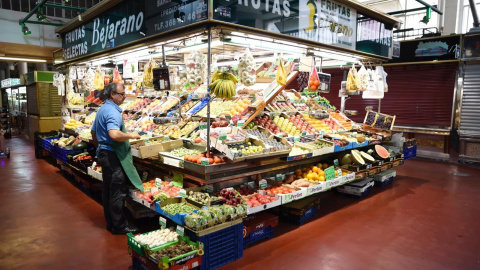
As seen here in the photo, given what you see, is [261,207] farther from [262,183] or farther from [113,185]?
[113,185]

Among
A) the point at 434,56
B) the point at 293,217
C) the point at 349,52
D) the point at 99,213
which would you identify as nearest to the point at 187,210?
the point at 293,217

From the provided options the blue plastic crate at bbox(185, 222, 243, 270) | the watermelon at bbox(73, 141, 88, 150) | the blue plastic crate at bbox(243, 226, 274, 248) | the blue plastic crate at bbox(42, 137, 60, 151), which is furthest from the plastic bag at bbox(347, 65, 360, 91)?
the blue plastic crate at bbox(42, 137, 60, 151)

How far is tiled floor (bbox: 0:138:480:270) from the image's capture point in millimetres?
3885

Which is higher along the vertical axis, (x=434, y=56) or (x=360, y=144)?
(x=434, y=56)

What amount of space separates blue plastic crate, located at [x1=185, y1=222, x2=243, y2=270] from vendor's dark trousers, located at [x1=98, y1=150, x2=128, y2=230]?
1473 millimetres

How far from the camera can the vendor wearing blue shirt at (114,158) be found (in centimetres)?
439

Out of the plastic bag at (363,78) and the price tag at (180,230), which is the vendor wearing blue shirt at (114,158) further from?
the plastic bag at (363,78)

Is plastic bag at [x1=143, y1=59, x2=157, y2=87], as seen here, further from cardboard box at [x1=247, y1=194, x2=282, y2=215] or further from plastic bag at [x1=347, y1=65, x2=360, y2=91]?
plastic bag at [x1=347, y1=65, x2=360, y2=91]

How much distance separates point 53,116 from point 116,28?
957cm

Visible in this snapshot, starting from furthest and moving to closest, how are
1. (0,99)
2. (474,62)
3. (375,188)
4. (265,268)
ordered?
(0,99) < (474,62) < (375,188) < (265,268)

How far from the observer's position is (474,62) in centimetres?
966

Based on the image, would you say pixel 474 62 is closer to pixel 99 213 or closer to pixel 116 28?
pixel 116 28

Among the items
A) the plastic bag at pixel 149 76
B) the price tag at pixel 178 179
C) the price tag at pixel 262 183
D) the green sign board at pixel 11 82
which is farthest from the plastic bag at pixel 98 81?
the green sign board at pixel 11 82

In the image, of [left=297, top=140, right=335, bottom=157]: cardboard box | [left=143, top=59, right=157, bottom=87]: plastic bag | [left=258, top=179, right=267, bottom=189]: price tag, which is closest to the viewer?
[left=258, top=179, right=267, bottom=189]: price tag
